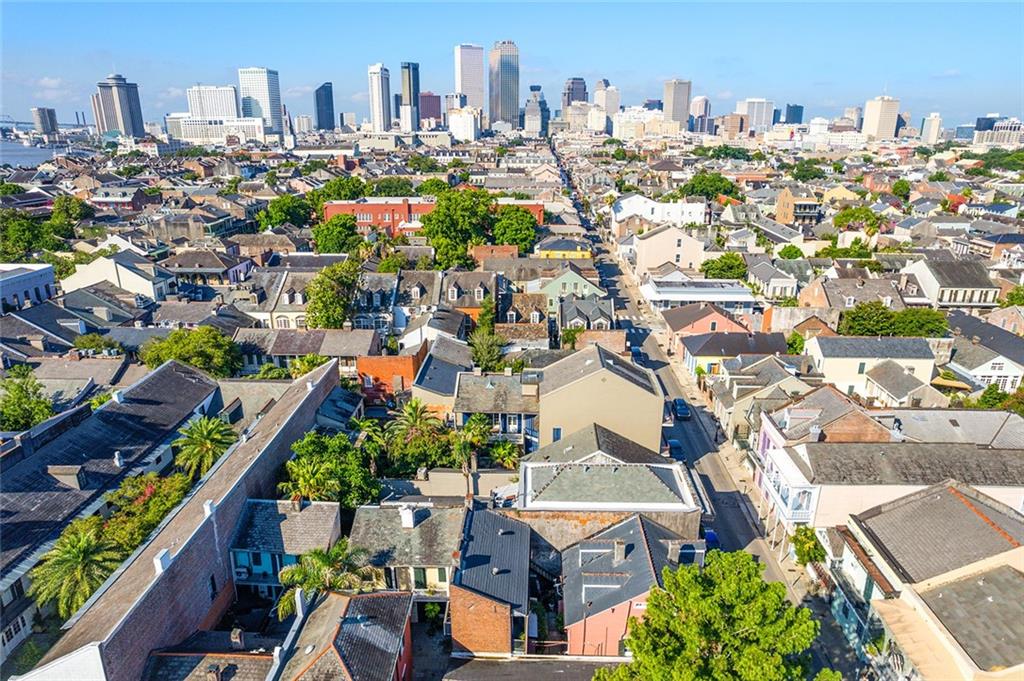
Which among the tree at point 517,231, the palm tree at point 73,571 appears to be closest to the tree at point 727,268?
the tree at point 517,231

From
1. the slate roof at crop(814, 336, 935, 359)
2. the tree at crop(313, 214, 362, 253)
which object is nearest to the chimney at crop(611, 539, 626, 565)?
the slate roof at crop(814, 336, 935, 359)

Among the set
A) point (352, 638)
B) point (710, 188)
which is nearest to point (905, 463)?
point (352, 638)

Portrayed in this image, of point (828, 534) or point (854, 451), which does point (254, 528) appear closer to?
point (828, 534)

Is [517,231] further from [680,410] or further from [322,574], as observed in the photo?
[322,574]

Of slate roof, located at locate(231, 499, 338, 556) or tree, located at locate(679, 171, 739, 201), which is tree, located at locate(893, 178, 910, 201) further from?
slate roof, located at locate(231, 499, 338, 556)

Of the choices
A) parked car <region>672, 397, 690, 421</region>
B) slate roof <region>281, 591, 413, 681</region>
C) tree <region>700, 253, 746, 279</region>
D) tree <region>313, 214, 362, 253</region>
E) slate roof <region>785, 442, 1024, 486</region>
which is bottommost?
parked car <region>672, 397, 690, 421</region>
